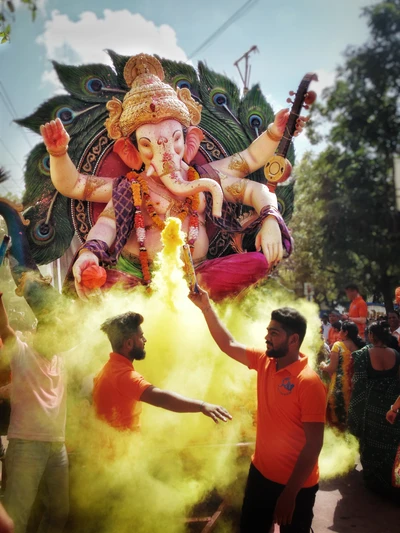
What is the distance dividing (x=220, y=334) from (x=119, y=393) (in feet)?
2.12

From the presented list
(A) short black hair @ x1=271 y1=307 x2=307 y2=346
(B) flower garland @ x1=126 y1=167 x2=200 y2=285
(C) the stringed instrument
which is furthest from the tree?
(A) short black hair @ x1=271 y1=307 x2=307 y2=346

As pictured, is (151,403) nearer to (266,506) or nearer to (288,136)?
(266,506)

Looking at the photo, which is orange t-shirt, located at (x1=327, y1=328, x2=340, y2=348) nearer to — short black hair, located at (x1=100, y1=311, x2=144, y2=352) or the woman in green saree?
the woman in green saree

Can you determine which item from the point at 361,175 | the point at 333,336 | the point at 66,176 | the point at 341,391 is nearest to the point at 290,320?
the point at 66,176

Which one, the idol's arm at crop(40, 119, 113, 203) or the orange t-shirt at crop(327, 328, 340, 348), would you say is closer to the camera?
the idol's arm at crop(40, 119, 113, 203)

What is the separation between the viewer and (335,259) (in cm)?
985

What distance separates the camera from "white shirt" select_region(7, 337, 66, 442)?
2.68 m

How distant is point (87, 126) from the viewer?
147 inches

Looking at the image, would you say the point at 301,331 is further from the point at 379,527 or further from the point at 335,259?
the point at 335,259

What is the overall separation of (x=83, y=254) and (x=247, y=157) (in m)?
1.42

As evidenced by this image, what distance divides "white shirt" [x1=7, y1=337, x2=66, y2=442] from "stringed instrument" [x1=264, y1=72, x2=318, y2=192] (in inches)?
78.6

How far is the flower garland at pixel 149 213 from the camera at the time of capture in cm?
359

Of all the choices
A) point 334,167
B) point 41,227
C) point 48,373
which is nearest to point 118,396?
point 48,373

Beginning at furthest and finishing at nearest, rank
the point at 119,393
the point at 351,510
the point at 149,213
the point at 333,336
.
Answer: the point at 333,336
the point at 351,510
the point at 149,213
the point at 119,393
